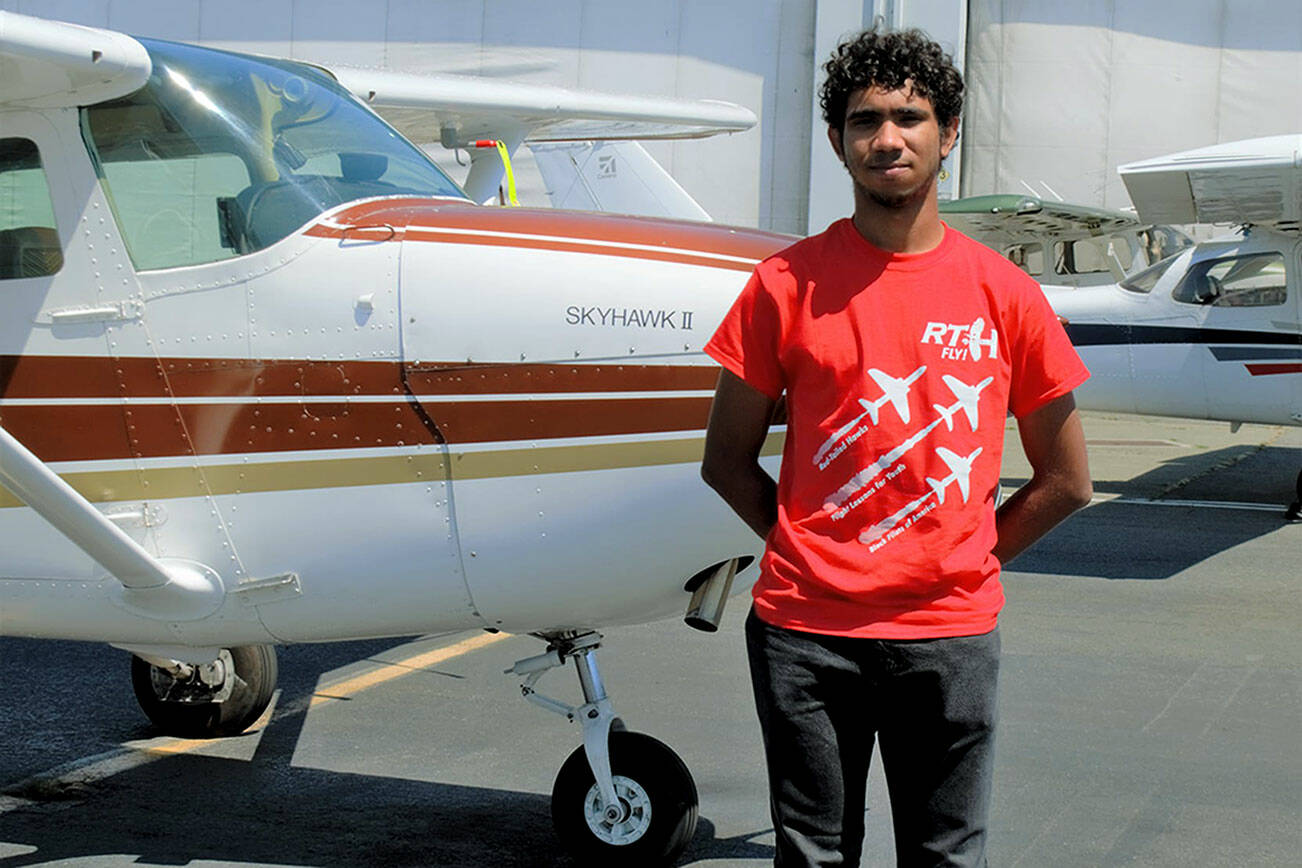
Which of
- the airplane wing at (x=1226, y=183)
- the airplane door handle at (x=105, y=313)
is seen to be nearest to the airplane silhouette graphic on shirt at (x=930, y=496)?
the airplane door handle at (x=105, y=313)

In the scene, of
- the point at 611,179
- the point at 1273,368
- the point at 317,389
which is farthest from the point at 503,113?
the point at 1273,368

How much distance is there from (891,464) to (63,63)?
7.74 feet

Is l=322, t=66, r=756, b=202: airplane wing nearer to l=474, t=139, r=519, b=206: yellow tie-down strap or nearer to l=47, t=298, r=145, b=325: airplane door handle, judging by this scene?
l=474, t=139, r=519, b=206: yellow tie-down strap

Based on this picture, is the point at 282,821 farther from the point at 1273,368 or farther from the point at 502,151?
the point at 1273,368

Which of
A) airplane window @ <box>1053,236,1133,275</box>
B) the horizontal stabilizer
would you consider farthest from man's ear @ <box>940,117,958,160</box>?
airplane window @ <box>1053,236,1133,275</box>

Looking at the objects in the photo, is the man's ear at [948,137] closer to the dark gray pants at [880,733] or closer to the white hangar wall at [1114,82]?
the dark gray pants at [880,733]

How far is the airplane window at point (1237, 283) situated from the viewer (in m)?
11.5

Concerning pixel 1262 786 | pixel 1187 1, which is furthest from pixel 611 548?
pixel 1187 1

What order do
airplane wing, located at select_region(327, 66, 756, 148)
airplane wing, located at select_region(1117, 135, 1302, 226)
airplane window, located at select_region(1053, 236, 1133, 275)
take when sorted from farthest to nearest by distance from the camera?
1. airplane window, located at select_region(1053, 236, 1133, 275)
2. airplane wing, located at select_region(1117, 135, 1302, 226)
3. airplane wing, located at select_region(327, 66, 756, 148)

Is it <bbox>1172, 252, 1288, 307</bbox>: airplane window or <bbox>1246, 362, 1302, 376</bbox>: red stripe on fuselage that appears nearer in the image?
<bbox>1246, 362, 1302, 376</bbox>: red stripe on fuselage

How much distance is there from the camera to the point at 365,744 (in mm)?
5480

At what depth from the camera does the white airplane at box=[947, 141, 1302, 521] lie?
420 inches

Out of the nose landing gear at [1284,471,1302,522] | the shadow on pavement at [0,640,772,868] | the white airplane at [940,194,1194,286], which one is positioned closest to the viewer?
the shadow on pavement at [0,640,772,868]

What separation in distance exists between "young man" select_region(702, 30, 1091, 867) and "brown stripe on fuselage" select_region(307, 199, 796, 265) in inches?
47.2
